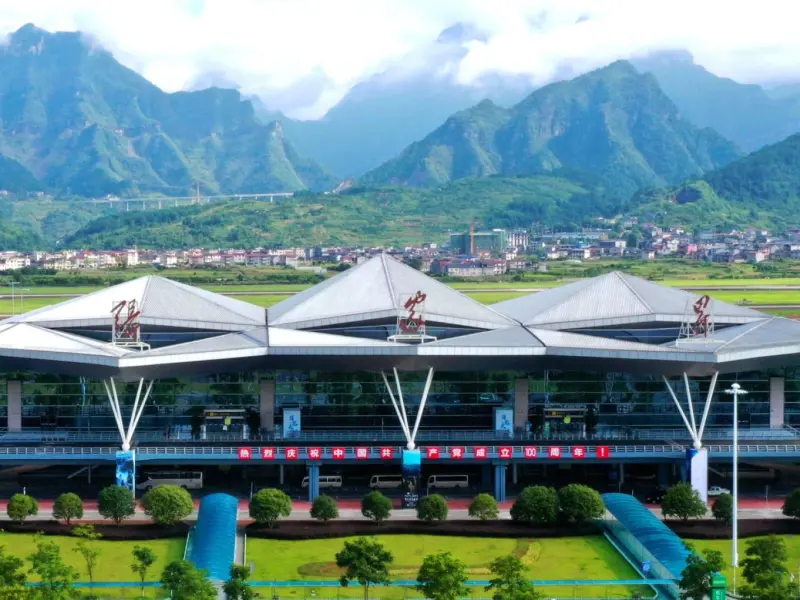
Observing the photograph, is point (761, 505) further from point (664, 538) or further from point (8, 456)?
point (8, 456)

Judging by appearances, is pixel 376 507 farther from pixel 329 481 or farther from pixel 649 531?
pixel 649 531

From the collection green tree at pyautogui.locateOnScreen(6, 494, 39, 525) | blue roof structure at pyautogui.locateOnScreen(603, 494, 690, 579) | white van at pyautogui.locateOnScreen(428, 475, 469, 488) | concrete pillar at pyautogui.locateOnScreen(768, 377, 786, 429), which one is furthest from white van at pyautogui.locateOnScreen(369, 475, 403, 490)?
concrete pillar at pyautogui.locateOnScreen(768, 377, 786, 429)

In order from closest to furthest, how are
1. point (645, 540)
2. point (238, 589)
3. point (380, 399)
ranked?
point (238, 589) < point (645, 540) < point (380, 399)

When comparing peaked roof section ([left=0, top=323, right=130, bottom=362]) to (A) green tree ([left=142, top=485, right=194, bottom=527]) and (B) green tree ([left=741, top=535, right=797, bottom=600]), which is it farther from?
(B) green tree ([left=741, top=535, right=797, bottom=600])

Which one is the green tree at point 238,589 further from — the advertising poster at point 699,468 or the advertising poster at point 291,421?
the advertising poster at point 699,468

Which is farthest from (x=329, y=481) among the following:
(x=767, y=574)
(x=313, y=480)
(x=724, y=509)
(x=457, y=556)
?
(x=767, y=574)

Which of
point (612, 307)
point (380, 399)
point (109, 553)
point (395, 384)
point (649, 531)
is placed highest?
point (612, 307)

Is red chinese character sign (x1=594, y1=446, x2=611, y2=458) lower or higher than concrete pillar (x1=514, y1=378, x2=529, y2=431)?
lower
